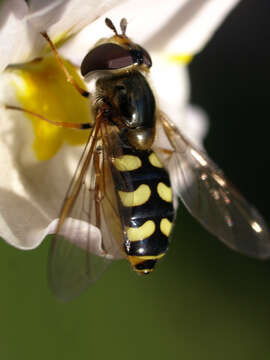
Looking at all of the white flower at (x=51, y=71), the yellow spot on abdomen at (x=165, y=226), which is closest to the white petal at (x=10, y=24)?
the white flower at (x=51, y=71)

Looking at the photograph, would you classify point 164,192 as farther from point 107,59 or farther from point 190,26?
point 190,26

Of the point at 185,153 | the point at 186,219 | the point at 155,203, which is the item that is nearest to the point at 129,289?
the point at 186,219

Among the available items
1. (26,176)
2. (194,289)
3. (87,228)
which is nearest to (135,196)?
(87,228)

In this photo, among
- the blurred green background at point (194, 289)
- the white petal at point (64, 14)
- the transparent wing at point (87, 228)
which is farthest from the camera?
the blurred green background at point (194, 289)

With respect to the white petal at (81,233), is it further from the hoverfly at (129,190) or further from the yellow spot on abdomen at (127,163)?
the yellow spot on abdomen at (127,163)

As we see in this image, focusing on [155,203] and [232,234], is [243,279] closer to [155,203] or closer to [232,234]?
[232,234]
